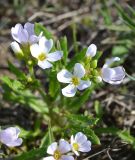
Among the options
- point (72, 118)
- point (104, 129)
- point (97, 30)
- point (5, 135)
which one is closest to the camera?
point (5, 135)

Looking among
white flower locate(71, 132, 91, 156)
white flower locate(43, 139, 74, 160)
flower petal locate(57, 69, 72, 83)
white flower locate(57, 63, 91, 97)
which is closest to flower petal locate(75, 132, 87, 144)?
white flower locate(71, 132, 91, 156)

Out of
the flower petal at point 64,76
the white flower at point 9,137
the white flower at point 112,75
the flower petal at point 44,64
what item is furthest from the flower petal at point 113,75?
the white flower at point 9,137

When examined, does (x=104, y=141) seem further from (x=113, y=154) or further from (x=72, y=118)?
(x=72, y=118)

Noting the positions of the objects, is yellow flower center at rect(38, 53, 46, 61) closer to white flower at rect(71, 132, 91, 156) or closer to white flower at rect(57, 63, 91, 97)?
white flower at rect(57, 63, 91, 97)

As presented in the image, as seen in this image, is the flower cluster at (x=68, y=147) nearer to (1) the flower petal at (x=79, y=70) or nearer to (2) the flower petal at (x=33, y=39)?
(1) the flower petal at (x=79, y=70)

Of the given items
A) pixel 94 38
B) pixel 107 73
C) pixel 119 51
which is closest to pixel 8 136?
pixel 107 73

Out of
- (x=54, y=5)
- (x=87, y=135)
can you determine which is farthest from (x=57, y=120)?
(x=54, y=5)
